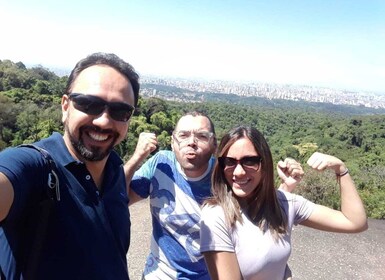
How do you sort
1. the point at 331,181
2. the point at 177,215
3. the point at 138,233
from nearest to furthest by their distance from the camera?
the point at 177,215
the point at 138,233
the point at 331,181

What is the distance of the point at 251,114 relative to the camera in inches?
2943

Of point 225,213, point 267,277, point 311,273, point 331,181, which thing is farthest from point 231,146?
point 331,181

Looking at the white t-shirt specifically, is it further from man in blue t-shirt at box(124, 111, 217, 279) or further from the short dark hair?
the short dark hair

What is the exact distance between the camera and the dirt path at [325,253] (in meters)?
3.76

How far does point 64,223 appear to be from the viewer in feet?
3.22

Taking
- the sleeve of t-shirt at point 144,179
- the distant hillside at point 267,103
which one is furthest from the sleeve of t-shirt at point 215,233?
the distant hillside at point 267,103

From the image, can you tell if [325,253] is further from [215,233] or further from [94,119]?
[94,119]

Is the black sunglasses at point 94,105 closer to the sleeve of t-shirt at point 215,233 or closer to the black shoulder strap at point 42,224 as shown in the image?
the black shoulder strap at point 42,224

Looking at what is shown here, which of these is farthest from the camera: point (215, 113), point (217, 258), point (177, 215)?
point (215, 113)

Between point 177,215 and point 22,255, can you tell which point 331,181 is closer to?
point 177,215

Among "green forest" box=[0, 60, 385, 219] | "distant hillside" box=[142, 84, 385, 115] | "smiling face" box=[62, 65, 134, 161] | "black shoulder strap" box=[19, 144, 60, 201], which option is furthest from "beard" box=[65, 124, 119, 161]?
"distant hillside" box=[142, 84, 385, 115]

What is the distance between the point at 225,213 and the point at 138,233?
3297 mm

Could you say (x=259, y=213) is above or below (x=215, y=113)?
above

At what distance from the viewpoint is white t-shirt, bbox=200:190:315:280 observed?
50.1 inches
